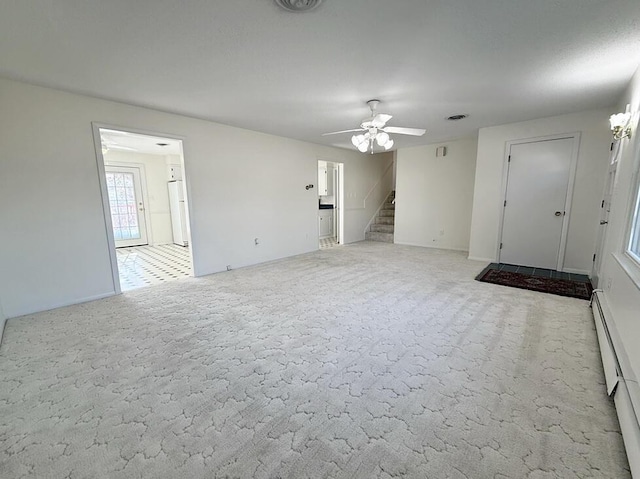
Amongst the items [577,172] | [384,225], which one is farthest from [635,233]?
[384,225]

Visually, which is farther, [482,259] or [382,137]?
[482,259]

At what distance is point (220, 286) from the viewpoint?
4000mm

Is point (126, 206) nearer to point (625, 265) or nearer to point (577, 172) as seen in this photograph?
point (625, 265)

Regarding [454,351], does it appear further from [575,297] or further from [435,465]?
[575,297]

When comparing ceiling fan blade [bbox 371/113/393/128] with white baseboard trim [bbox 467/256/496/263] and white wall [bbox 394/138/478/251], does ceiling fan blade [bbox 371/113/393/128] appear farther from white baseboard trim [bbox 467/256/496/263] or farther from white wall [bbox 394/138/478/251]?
white wall [bbox 394/138/478/251]

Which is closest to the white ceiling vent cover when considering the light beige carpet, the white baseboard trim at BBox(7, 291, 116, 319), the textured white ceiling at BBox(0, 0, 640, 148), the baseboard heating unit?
the textured white ceiling at BBox(0, 0, 640, 148)

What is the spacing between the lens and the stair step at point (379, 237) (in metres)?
7.65

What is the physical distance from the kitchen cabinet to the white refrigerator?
12.0 ft

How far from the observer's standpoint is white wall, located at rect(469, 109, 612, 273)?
4062 millimetres

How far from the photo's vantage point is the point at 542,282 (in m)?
3.95

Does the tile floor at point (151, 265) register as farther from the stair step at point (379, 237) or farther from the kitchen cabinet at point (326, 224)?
the stair step at point (379, 237)

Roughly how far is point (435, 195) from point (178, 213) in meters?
6.49

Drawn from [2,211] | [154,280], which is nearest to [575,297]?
[154,280]

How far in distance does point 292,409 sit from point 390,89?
318 centimetres
